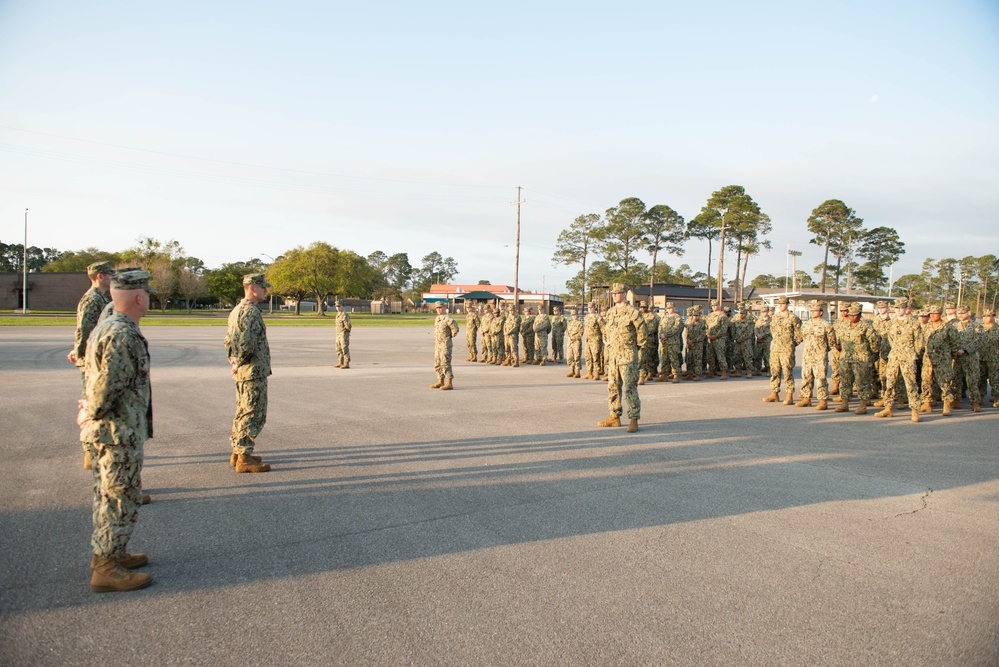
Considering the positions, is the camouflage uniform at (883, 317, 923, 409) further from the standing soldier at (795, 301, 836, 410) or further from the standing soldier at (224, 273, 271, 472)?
the standing soldier at (224, 273, 271, 472)

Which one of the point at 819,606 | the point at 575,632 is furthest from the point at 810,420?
the point at 575,632

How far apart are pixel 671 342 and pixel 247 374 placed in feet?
38.6

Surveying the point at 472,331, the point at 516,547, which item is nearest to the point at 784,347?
the point at 516,547

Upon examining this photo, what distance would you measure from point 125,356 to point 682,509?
4641 mm

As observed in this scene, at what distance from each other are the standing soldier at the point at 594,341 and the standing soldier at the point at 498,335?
4203 millimetres

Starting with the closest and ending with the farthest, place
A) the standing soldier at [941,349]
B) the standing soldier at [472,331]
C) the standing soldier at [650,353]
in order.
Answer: the standing soldier at [941,349] < the standing soldier at [650,353] < the standing soldier at [472,331]

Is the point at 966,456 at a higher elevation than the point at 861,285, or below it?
below

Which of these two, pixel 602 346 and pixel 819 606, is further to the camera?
pixel 602 346

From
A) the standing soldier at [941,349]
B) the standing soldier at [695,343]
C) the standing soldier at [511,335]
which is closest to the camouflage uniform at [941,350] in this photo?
the standing soldier at [941,349]

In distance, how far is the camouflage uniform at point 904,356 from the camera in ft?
33.6

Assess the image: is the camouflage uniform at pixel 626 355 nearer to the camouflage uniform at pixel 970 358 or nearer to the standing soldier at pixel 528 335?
the camouflage uniform at pixel 970 358

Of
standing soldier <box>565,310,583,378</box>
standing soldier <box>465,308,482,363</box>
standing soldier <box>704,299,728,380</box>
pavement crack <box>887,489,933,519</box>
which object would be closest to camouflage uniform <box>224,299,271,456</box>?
pavement crack <box>887,489,933,519</box>

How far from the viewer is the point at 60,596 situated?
3625 mm

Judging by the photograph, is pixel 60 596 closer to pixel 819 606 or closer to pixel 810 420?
pixel 819 606
